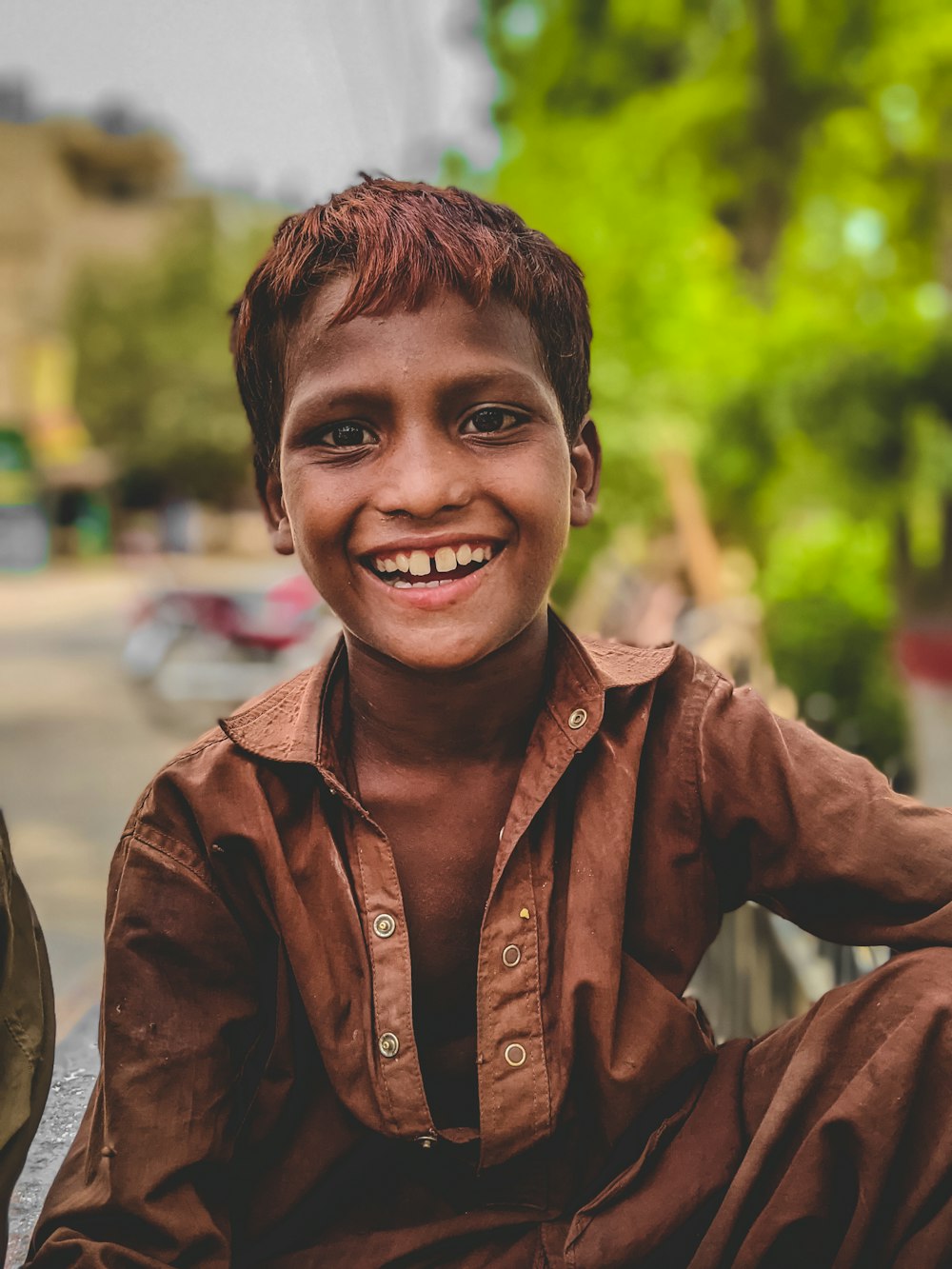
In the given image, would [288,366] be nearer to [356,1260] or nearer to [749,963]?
[356,1260]

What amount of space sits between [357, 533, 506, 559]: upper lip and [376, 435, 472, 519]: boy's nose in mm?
35

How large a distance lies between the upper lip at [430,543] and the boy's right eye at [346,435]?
14 cm

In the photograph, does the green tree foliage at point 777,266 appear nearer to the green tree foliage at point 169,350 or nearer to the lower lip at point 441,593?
the lower lip at point 441,593

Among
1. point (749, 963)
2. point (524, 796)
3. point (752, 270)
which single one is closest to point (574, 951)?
point (524, 796)

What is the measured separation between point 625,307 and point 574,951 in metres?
7.21

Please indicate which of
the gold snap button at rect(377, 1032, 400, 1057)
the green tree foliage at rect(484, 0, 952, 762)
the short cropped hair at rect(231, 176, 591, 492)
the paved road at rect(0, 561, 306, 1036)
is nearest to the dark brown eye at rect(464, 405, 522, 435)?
the short cropped hair at rect(231, 176, 591, 492)

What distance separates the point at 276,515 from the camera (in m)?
1.94

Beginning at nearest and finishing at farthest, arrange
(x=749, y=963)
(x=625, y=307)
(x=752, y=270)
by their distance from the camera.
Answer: (x=749, y=963) < (x=625, y=307) < (x=752, y=270)

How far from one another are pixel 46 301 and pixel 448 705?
3832cm

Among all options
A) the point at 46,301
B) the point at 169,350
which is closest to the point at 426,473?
the point at 169,350

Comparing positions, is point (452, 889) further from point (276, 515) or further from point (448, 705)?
point (276, 515)

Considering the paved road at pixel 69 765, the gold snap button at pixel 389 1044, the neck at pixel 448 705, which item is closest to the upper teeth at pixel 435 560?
the neck at pixel 448 705

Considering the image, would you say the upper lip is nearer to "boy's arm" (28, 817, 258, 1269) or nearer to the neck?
the neck

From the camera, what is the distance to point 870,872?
5.41 ft
